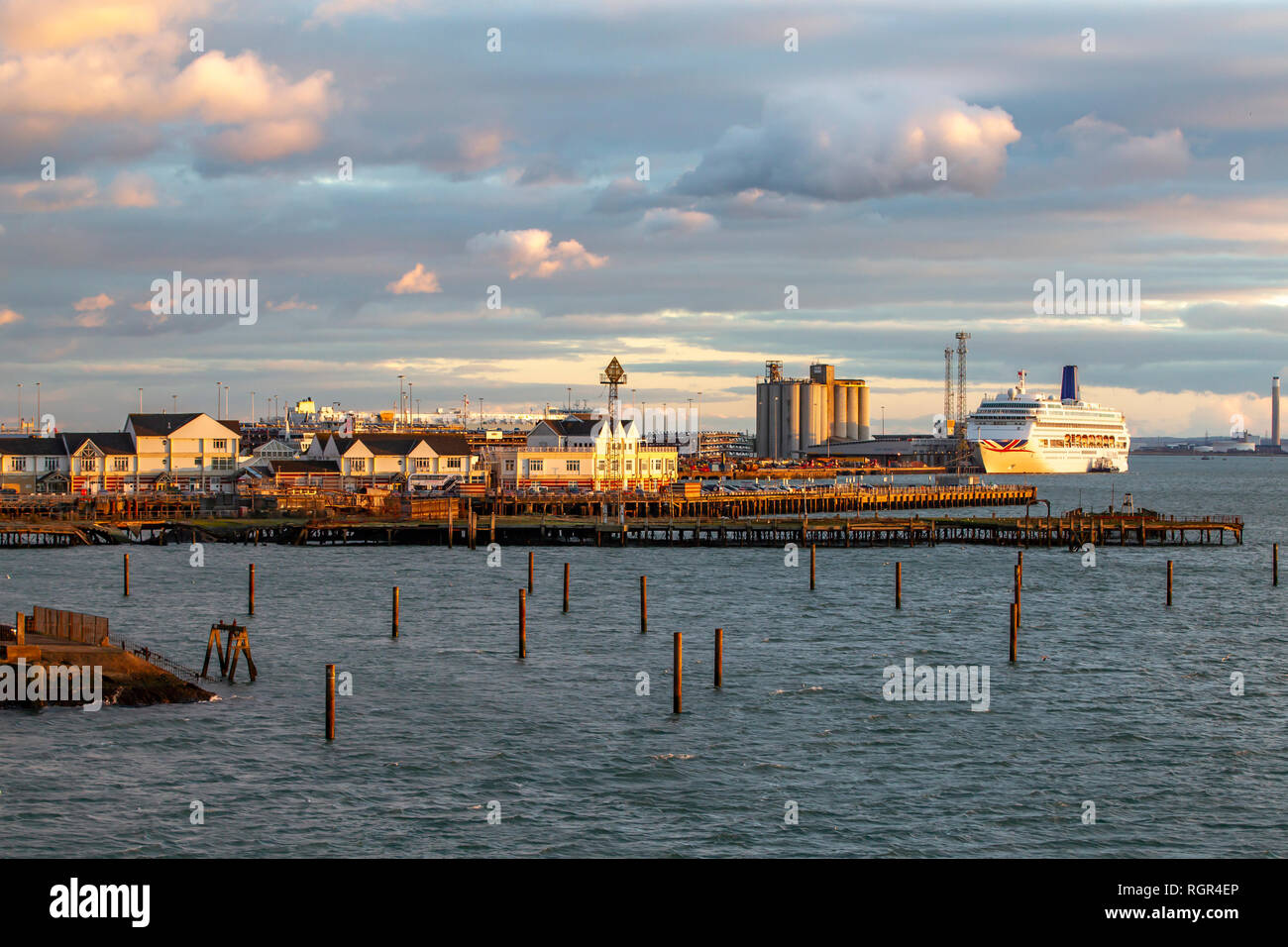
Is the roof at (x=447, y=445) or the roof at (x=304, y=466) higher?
the roof at (x=447, y=445)

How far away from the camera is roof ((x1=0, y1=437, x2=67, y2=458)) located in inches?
4811

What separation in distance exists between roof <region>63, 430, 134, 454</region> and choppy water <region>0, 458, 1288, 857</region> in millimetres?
63129

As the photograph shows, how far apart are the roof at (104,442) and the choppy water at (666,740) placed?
63.1m

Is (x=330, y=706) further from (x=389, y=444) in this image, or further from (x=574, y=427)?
(x=389, y=444)

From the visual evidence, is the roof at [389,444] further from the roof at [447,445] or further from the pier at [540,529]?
the pier at [540,529]

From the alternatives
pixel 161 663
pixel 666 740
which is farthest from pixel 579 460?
pixel 666 740

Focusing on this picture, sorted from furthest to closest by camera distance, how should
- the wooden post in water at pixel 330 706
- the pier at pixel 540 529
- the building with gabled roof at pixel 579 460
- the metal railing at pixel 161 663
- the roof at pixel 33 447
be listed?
the building with gabled roof at pixel 579 460, the roof at pixel 33 447, the pier at pixel 540 529, the metal railing at pixel 161 663, the wooden post in water at pixel 330 706

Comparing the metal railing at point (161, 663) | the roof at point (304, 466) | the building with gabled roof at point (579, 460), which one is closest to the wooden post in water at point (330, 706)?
the metal railing at point (161, 663)

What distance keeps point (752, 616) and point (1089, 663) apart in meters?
16.3

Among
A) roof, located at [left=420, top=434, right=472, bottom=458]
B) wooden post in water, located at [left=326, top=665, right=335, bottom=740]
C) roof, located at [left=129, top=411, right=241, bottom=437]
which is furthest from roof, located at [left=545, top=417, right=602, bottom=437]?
wooden post in water, located at [left=326, top=665, right=335, bottom=740]

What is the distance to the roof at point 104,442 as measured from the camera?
12144 centimetres

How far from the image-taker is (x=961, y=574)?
257 ft

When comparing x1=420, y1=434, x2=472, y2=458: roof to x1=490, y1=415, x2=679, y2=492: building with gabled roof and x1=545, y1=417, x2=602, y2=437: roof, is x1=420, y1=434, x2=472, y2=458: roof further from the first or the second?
x1=545, y1=417, x2=602, y2=437: roof

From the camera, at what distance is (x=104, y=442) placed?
122250 millimetres
